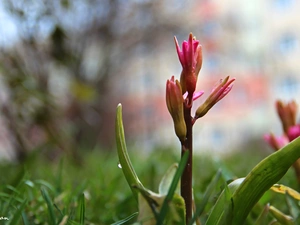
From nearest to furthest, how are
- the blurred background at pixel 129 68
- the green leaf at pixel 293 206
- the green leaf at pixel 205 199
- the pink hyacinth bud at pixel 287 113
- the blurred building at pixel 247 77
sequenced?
the green leaf at pixel 205 199
the green leaf at pixel 293 206
the pink hyacinth bud at pixel 287 113
the blurred background at pixel 129 68
the blurred building at pixel 247 77

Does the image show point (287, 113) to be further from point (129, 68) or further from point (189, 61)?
point (129, 68)

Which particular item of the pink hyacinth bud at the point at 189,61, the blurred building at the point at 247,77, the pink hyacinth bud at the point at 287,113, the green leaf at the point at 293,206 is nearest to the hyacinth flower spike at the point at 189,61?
the pink hyacinth bud at the point at 189,61

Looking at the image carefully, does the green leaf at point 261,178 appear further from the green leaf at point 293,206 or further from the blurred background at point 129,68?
the blurred background at point 129,68

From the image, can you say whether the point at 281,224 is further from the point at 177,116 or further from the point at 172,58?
the point at 172,58

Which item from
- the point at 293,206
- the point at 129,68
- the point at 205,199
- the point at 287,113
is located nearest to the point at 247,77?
the point at 129,68

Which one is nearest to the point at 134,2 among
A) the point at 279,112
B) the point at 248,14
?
the point at 279,112

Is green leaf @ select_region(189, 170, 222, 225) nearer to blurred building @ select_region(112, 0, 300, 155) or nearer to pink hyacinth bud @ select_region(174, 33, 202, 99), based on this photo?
pink hyacinth bud @ select_region(174, 33, 202, 99)

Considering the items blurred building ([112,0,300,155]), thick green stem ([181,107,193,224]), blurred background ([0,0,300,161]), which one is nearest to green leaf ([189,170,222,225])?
thick green stem ([181,107,193,224])
